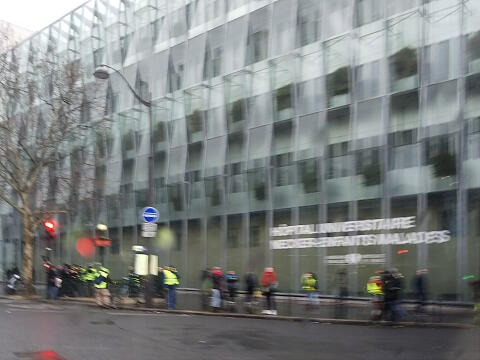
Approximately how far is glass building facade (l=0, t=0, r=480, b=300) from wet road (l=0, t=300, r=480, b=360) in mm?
6036

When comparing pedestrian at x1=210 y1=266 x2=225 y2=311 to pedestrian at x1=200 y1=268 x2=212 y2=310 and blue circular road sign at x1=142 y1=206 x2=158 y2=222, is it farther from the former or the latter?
blue circular road sign at x1=142 y1=206 x2=158 y2=222

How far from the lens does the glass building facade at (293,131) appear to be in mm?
18094

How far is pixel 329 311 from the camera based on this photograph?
17.9 m

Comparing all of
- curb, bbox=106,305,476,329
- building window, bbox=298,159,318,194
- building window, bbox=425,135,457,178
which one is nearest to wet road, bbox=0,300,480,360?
curb, bbox=106,305,476,329

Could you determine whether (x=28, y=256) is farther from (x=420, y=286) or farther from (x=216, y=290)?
(x=420, y=286)

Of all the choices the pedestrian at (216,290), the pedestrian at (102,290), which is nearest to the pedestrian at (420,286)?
the pedestrian at (216,290)

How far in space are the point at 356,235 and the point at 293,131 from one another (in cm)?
521

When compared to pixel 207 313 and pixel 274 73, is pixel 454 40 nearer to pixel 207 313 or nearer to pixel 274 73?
pixel 274 73

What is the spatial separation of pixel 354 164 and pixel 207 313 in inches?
302

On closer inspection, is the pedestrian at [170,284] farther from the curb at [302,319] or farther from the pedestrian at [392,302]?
the pedestrian at [392,302]

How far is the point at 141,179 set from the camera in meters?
29.9

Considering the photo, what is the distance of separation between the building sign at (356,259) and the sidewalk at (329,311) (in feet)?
4.56

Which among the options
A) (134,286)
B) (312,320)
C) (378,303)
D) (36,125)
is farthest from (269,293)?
(36,125)

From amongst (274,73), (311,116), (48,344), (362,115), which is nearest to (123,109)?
(274,73)
